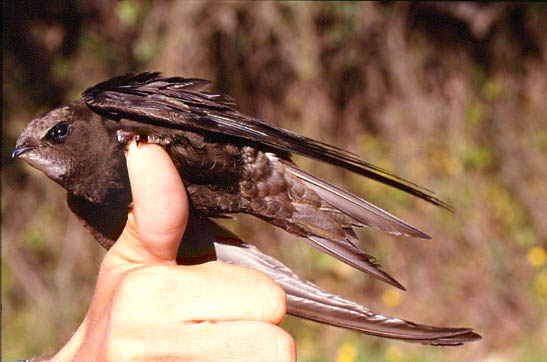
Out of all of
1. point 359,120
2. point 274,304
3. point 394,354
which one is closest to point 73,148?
point 274,304

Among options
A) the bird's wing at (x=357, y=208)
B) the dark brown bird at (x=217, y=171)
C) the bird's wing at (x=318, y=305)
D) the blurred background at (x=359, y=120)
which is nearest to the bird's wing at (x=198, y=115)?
the dark brown bird at (x=217, y=171)

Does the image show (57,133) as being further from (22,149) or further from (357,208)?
(357,208)

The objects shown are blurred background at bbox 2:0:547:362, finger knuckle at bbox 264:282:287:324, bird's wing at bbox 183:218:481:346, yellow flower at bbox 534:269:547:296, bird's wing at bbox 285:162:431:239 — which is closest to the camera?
finger knuckle at bbox 264:282:287:324

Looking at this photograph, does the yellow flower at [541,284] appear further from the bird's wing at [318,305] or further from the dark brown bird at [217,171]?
the bird's wing at [318,305]

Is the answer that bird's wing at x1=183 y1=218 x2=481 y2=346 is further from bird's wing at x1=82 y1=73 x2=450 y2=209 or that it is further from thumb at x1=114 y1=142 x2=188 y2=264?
thumb at x1=114 y1=142 x2=188 y2=264

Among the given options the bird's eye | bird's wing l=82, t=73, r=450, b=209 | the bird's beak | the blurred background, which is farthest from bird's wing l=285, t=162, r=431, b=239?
the blurred background

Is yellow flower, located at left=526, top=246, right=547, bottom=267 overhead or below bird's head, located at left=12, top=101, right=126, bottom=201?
overhead

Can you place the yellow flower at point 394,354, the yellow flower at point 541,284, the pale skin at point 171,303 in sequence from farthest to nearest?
the yellow flower at point 541,284 → the yellow flower at point 394,354 → the pale skin at point 171,303
